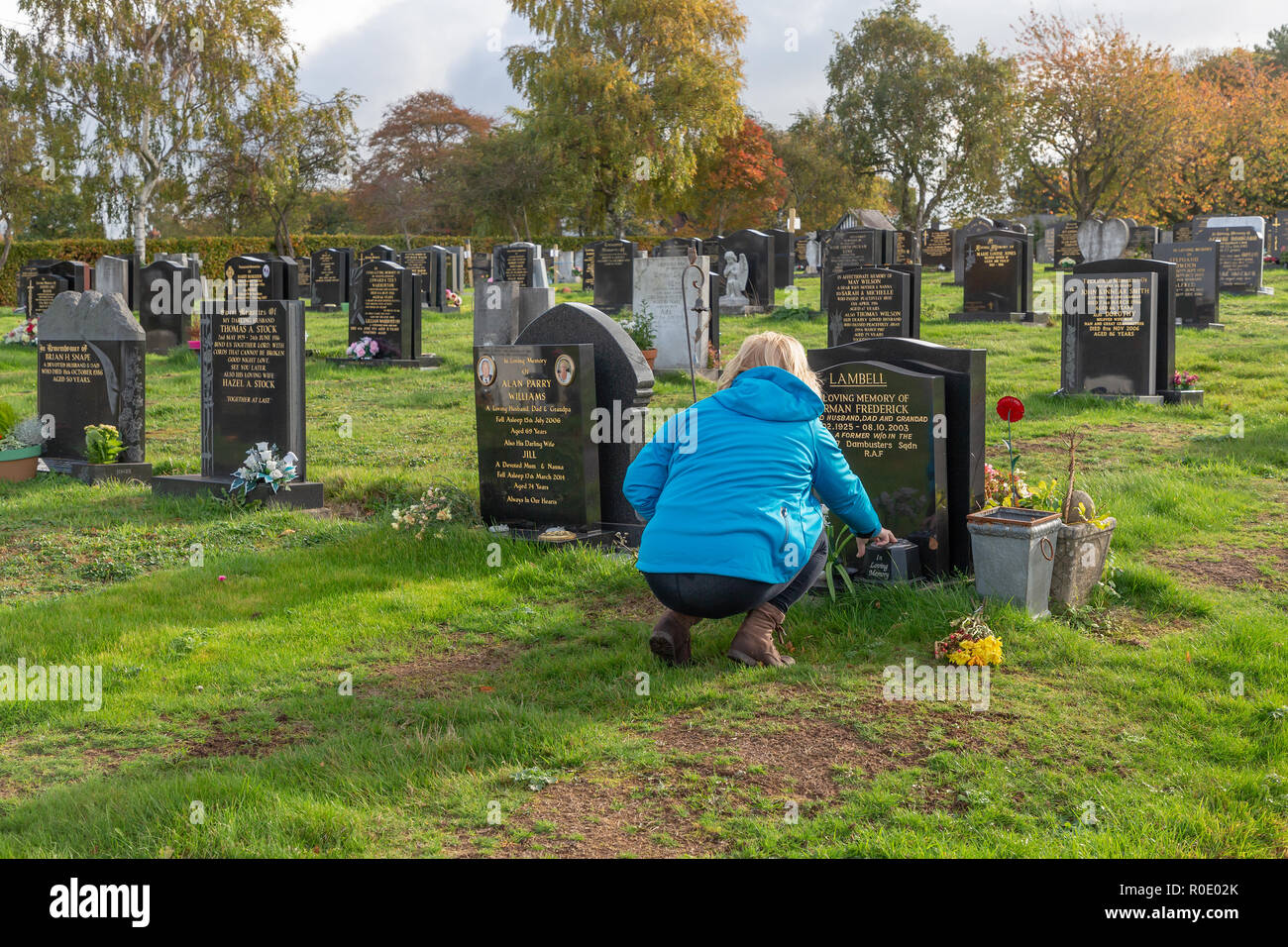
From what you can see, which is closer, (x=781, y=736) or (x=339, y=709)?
(x=781, y=736)

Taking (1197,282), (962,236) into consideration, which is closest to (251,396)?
(1197,282)

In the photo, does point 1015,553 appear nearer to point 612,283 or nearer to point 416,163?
point 612,283

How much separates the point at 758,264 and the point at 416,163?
1721 inches

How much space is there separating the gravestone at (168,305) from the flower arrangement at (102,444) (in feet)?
30.9

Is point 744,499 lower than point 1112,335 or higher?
lower

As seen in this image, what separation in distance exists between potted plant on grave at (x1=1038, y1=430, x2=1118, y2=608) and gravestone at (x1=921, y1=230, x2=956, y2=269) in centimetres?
3182

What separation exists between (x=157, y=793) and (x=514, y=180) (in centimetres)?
4362

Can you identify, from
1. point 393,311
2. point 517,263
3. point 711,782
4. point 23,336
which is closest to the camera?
point 711,782

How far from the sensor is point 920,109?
48938mm

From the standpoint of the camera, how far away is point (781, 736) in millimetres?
4387

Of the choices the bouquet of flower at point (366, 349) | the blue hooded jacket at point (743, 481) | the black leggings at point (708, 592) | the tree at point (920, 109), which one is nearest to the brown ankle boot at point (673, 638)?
the black leggings at point (708, 592)

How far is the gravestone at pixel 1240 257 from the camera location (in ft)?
77.6

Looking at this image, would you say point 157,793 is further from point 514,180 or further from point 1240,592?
Result: point 514,180

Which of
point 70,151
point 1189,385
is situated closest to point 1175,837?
point 1189,385
